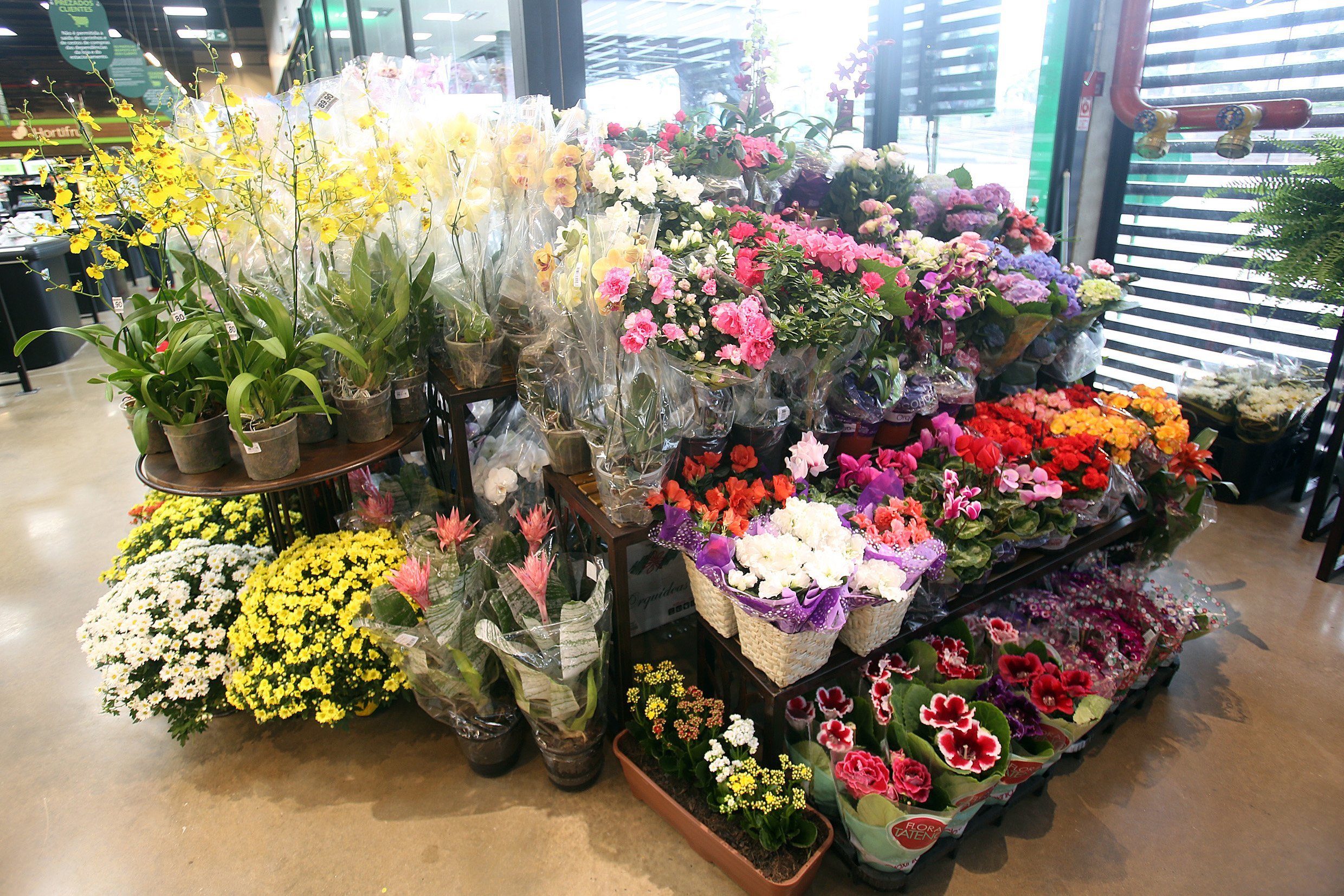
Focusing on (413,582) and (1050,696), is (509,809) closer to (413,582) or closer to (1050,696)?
(413,582)

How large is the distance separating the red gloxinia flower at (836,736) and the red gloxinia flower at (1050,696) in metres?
0.43

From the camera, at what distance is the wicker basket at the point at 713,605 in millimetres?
1698

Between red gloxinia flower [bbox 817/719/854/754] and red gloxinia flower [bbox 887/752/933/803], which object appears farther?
red gloxinia flower [bbox 817/719/854/754]

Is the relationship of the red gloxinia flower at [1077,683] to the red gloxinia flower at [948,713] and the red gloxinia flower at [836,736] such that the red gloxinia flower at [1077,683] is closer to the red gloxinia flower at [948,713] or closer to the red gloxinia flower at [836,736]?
the red gloxinia flower at [948,713]

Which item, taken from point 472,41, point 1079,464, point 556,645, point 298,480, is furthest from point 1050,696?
point 472,41

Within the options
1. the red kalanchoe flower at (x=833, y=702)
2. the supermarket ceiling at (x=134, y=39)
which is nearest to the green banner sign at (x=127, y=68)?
the supermarket ceiling at (x=134, y=39)

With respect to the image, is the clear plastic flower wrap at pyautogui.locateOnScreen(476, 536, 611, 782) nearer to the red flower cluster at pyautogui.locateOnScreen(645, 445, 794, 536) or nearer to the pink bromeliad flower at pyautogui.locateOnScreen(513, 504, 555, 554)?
the pink bromeliad flower at pyautogui.locateOnScreen(513, 504, 555, 554)

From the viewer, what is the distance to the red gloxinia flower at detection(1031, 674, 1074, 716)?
169 centimetres

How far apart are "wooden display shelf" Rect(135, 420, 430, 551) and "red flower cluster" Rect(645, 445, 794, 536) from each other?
31.2 inches

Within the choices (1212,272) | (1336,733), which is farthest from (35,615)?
(1212,272)

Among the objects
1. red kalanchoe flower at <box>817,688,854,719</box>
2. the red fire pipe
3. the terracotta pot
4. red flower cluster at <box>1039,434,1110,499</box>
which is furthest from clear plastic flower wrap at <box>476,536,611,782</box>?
the red fire pipe

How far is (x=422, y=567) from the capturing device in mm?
1850

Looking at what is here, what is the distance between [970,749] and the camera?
61.0 inches

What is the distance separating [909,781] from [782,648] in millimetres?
355
